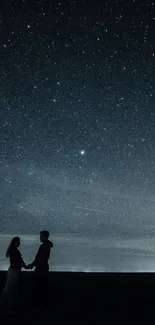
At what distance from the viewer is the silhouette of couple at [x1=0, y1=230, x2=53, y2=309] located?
8.90m
